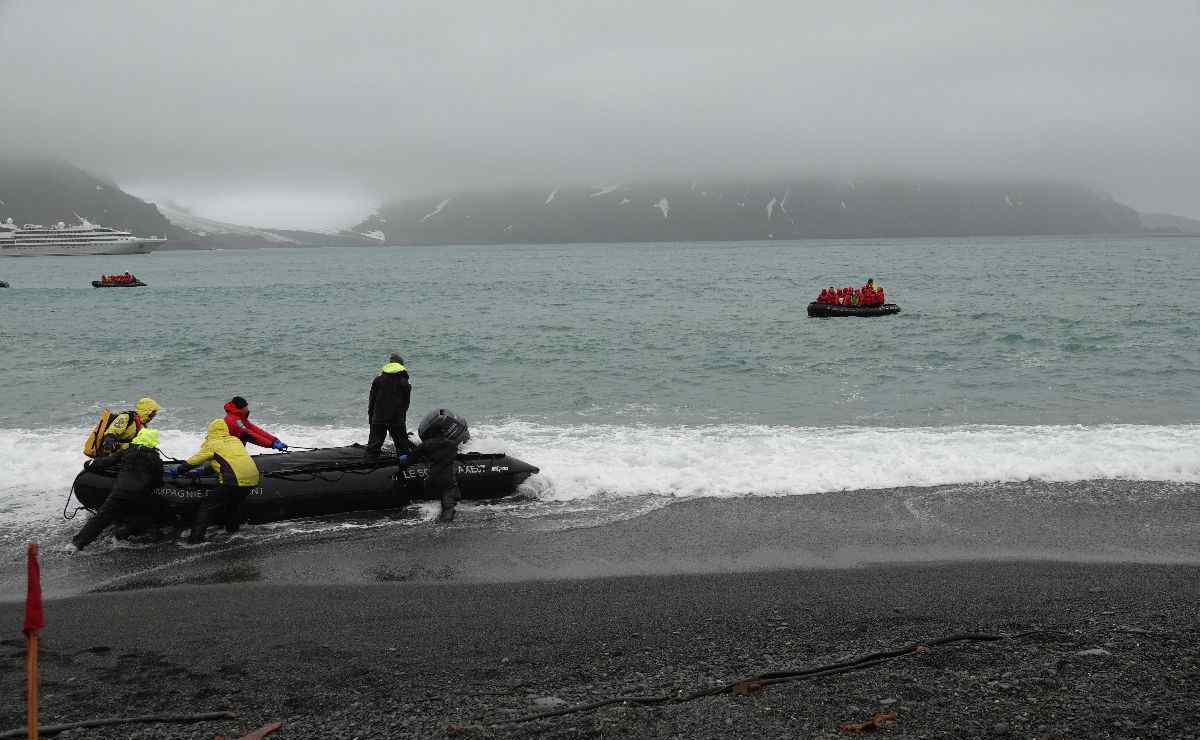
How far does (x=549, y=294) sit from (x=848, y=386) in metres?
39.3

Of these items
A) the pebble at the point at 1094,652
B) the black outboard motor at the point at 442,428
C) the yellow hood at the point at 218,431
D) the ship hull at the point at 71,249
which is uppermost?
the ship hull at the point at 71,249

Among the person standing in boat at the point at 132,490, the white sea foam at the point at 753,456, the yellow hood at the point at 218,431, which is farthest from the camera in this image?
the white sea foam at the point at 753,456

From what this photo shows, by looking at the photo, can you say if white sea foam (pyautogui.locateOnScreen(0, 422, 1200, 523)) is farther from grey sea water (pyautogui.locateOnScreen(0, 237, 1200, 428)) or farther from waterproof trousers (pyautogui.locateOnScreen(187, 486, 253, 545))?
waterproof trousers (pyautogui.locateOnScreen(187, 486, 253, 545))

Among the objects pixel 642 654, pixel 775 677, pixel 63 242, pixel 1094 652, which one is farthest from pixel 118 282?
pixel 63 242

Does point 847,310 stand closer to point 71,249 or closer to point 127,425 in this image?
point 127,425

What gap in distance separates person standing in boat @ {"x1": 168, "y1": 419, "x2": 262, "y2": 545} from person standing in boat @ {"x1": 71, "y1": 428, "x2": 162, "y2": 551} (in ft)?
1.40

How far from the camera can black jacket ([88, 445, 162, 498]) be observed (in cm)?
941

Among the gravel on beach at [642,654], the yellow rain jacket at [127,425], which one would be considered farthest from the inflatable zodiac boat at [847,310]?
the yellow rain jacket at [127,425]

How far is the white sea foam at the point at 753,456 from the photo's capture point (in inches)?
461

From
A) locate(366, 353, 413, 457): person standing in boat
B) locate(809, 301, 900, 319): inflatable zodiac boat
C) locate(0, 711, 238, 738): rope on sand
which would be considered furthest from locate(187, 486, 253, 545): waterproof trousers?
locate(809, 301, 900, 319): inflatable zodiac boat

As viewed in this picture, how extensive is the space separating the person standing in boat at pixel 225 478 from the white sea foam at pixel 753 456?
252cm

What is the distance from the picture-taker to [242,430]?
1074cm

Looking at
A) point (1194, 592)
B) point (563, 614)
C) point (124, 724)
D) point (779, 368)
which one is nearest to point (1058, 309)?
point (779, 368)

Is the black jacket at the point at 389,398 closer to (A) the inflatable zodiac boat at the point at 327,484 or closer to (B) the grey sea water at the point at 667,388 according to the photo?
(A) the inflatable zodiac boat at the point at 327,484
